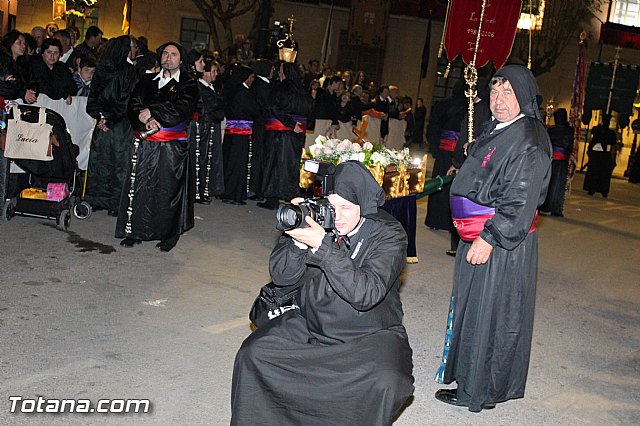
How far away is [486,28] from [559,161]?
275 cm

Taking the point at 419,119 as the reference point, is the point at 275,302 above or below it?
below

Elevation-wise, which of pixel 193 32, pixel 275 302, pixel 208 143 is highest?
pixel 193 32

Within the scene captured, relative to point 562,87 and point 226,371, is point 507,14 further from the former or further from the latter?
point 562,87

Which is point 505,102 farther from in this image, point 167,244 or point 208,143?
point 208,143

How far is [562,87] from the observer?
33.4 m

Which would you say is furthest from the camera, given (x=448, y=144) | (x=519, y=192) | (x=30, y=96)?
(x=448, y=144)

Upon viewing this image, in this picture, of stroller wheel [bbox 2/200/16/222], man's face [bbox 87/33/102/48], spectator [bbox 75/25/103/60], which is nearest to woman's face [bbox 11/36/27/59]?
stroller wheel [bbox 2/200/16/222]

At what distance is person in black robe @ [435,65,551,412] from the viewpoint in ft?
17.0

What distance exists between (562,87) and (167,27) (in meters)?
15.3

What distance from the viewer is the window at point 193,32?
31.4 meters

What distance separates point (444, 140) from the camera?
11.3 metres

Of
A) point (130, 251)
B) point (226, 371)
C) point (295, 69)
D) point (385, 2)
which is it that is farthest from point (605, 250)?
point (385, 2)

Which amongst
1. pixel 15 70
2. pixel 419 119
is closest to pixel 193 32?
pixel 419 119

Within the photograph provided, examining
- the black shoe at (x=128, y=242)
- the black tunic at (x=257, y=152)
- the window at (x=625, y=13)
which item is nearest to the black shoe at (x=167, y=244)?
the black shoe at (x=128, y=242)
